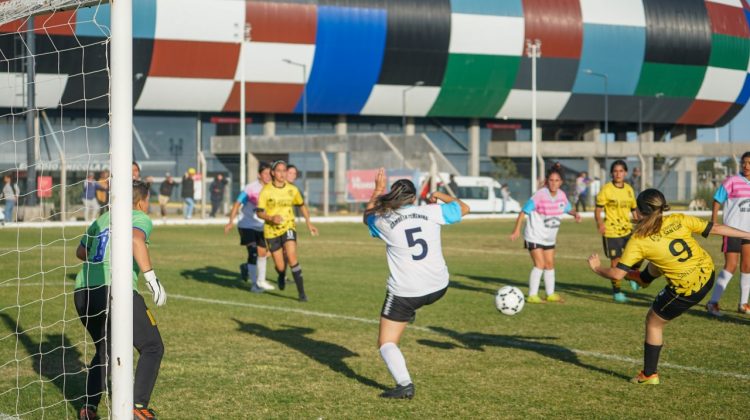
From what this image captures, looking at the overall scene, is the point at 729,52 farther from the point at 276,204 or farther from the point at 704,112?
the point at 276,204

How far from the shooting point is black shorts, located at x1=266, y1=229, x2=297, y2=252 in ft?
45.7

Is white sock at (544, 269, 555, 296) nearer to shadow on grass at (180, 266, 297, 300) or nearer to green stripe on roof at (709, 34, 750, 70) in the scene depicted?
shadow on grass at (180, 266, 297, 300)

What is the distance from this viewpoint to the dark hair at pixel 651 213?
25.3 ft

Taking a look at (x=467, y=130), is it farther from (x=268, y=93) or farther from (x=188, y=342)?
(x=188, y=342)

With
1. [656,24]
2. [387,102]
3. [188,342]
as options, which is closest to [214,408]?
[188,342]

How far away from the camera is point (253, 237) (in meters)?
15.5

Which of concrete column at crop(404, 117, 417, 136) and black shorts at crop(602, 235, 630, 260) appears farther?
concrete column at crop(404, 117, 417, 136)

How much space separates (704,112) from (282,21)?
32019 mm

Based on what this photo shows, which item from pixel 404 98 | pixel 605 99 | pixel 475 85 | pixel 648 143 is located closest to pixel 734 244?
pixel 404 98

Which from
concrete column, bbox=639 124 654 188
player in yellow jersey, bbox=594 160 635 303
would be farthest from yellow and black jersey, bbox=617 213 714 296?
concrete column, bbox=639 124 654 188

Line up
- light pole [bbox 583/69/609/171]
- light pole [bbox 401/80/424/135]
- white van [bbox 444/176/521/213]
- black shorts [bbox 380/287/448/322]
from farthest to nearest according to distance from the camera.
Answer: light pole [bbox 583/69/609/171] < light pole [bbox 401/80/424/135] < white van [bbox 444/176/521/213] < black shorts [bbox 380/287/448/322]

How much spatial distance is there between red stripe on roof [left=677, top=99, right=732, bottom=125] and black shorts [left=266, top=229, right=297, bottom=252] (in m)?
54.4

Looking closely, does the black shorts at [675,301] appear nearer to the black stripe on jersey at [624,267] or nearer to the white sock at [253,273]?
the black stripe on jersey at [624,267]

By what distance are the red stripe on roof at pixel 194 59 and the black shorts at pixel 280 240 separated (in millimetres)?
35947
